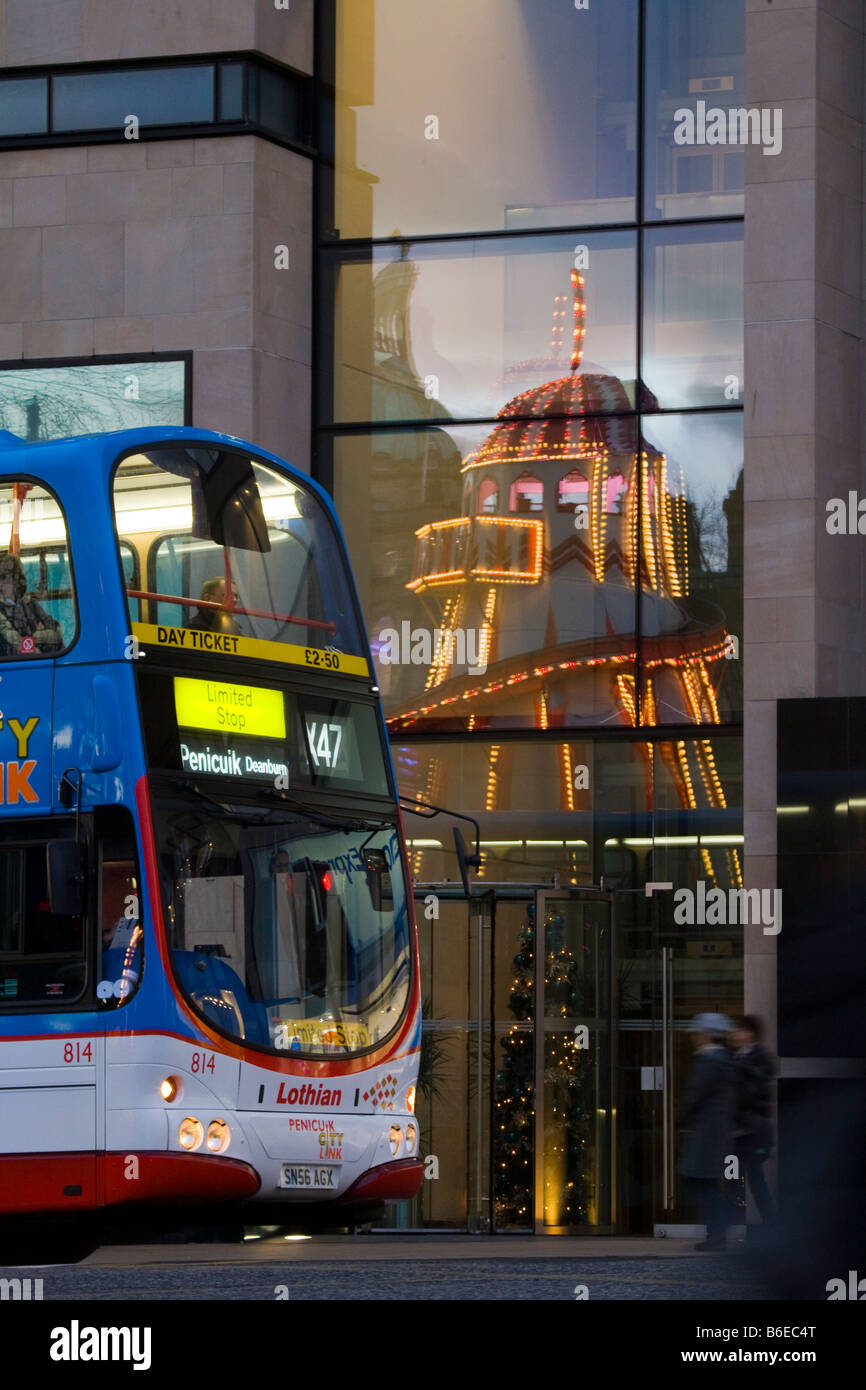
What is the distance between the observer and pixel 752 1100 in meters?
15.8

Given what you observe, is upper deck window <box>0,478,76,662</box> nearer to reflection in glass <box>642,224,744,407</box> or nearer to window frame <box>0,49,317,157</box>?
window frame <box>0,49,317,157</box>

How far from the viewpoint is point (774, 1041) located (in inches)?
751

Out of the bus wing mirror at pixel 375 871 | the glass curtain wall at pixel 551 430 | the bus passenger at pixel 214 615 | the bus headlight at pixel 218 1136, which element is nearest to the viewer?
the bus headlight at pixel 218 1136

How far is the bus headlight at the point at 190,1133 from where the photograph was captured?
468 inches

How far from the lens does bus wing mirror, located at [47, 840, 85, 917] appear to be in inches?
465

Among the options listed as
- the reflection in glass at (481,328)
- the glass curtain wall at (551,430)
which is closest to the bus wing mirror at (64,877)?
the glass curtain wall at (551,430)

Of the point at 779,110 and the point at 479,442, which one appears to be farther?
the point at 479,442

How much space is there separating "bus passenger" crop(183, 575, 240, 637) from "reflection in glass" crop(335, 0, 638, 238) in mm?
9421

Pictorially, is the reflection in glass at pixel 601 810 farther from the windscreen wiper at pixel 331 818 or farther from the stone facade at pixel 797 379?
the windscreen wiper at pixel 331 818

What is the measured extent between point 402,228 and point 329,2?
7.93 feet

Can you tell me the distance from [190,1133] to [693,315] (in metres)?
11.4

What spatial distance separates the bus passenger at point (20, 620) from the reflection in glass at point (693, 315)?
9648mm

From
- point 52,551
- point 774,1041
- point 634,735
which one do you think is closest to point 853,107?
point 634,735

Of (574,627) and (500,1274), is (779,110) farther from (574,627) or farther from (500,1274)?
(500,1274)
